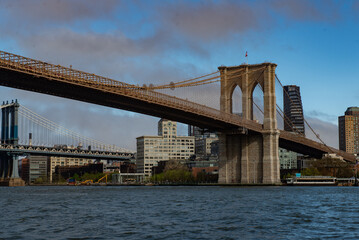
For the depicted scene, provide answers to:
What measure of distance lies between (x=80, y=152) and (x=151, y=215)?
11060cm

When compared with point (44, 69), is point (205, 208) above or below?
below

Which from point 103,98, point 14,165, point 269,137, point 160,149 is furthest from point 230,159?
point 160,149

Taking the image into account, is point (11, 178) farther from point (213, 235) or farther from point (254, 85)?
point (213, 235)

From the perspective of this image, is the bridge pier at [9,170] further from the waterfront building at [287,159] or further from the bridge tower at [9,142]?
the waterfront building at [287,159]

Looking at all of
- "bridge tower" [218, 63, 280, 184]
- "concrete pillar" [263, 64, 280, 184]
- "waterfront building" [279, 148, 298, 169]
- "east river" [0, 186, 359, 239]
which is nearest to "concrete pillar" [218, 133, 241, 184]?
"bridge tower" [218, 63, 280, 184]

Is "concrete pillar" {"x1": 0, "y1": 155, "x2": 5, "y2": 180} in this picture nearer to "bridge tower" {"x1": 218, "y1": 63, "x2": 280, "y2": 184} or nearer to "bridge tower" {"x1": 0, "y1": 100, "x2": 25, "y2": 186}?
"bridge tower" {"x1": 0, "y1": 100, "x2": 25, "y2": 186}

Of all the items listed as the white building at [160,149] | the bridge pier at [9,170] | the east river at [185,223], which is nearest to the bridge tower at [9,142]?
the bridge pier at [9,170]

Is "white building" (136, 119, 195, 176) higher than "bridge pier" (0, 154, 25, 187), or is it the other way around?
"white building" (136, 119, 195, 176)

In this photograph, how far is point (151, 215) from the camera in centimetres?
2733

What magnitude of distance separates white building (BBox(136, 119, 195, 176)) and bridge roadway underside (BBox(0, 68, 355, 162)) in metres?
92.9

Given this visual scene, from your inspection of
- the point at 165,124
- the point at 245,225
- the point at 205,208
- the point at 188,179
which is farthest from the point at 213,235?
the point at 165,124

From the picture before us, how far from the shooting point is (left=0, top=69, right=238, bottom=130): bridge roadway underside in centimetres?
4972

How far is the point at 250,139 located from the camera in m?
78.4

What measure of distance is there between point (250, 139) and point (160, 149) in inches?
3885
